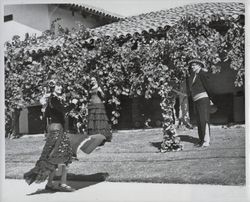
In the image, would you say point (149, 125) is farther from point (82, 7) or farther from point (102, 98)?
point (82, 7)

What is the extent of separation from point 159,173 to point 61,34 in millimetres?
2166

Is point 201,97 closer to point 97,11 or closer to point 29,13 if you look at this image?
point 97,11

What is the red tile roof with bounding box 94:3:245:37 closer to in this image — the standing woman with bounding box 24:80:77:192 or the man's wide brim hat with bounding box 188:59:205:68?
the man's wide brim hat with bounding box 188:59:205:68

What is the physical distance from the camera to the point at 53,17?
6004mm

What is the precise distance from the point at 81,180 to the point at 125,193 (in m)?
0.59

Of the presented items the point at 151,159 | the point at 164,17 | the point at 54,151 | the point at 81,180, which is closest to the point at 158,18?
the point at 164,17

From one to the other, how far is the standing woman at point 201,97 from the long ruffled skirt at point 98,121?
1119mm

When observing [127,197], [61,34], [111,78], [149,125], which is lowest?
[127,197]

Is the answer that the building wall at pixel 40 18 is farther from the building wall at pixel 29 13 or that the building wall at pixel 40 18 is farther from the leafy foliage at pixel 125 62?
the leafy foliage at pixel 125 62

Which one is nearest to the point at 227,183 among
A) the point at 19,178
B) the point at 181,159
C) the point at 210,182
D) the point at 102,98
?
the point at 210,182

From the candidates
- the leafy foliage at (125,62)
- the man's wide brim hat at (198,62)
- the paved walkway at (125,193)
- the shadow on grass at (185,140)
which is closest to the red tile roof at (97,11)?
the leafy foliage at (125,62)

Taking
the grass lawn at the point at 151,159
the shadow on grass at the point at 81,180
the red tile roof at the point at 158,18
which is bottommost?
the shadow on grass at the point at 81,180

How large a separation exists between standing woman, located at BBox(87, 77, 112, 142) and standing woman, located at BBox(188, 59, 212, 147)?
1.12m

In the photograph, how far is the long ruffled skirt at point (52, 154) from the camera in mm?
5828
